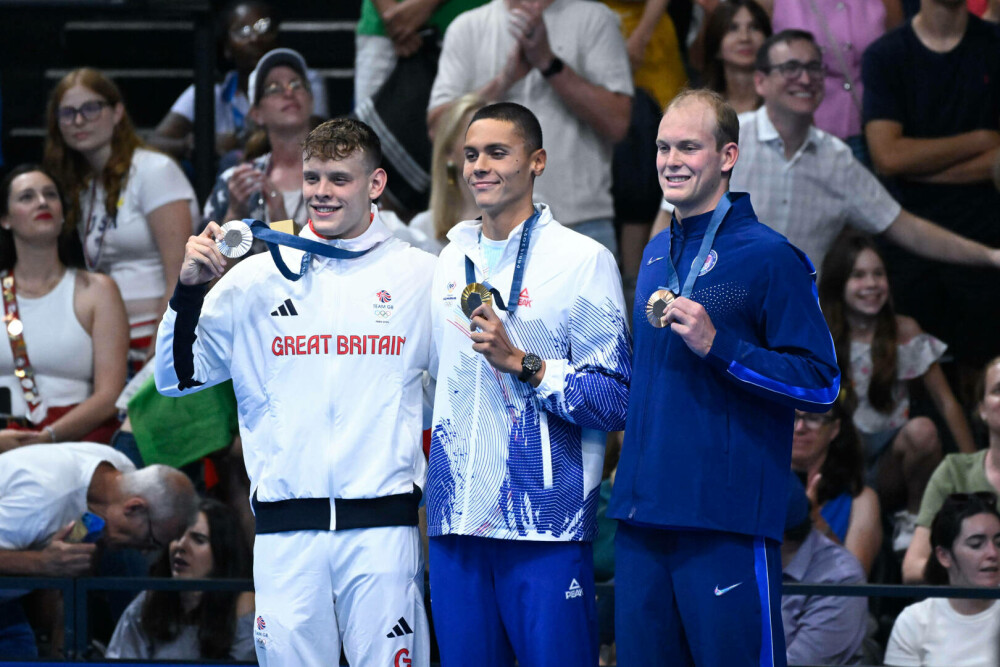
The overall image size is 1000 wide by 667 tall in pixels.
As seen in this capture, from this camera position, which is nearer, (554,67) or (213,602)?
(213,602)

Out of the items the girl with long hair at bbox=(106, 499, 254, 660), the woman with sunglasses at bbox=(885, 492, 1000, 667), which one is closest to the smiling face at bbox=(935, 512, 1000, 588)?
the woman with sunglasses at bbox=(885, 492, 1000, 667)

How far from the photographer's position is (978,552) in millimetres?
4805

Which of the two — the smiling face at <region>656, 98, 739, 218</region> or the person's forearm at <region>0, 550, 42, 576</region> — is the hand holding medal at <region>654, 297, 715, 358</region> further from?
the person's forearm at <region>0, 550, 42, 576</region>

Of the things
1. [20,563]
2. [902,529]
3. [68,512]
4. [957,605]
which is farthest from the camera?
[902,529]

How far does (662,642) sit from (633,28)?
13.2ft

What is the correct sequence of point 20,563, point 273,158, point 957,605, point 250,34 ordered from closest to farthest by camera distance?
1. point 957,605
2. point 20,563
3. point 273,158
4. point 250,34

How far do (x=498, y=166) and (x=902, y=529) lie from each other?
102 inches

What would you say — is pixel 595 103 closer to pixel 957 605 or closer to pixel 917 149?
pixel 917 149

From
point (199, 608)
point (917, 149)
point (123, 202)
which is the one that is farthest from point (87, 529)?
point (917, 149)

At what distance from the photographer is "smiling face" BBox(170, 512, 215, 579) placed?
200 inches

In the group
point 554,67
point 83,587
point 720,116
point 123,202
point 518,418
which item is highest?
point 554,67

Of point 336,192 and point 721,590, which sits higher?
point 336,192

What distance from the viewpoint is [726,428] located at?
3443mm

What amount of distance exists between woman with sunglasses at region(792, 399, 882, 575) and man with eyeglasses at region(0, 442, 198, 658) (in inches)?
91.7
